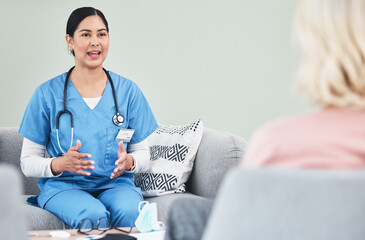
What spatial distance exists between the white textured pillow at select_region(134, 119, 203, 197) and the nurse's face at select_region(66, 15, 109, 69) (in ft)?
1.98

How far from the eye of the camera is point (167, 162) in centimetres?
264

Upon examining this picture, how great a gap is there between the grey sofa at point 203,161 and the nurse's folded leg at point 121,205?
22 centimetres

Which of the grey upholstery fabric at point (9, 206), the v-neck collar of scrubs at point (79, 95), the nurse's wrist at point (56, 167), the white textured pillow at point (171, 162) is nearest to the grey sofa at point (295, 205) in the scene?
the grey upholstery fabric at point (9, 206)

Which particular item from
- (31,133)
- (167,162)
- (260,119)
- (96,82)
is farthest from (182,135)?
(260,119)

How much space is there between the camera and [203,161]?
102 inches

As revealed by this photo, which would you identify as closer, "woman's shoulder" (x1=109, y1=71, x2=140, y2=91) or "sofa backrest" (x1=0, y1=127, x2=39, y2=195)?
"woman's shoulder" (x1=109, y1=71, x2=140, y2=91)

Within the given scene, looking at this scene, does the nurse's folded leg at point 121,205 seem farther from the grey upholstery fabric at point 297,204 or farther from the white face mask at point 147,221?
the grey upholstery fabric at point 297,204

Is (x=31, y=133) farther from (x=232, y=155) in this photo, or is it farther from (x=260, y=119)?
(x=260, y=119)

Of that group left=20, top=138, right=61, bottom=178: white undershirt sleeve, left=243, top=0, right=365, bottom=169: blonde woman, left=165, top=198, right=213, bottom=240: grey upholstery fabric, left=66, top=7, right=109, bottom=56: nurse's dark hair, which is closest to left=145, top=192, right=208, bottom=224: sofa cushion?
left=20, top=138, right=61, bottom=178: white undershirt sleeve

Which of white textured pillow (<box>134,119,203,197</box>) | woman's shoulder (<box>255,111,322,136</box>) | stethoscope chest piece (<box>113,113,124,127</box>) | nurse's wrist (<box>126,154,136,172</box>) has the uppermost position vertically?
woman's shoulder (<box>255,111,322,136</box>)

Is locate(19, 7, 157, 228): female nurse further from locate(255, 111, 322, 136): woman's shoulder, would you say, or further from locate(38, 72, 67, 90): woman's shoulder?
locate(255, 111, 322, 136): woman's shoulder

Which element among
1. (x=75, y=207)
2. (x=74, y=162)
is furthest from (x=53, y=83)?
(x=75, y=207)

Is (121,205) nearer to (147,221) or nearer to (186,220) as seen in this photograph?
(147,221)

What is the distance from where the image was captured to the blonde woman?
2.73 feet
